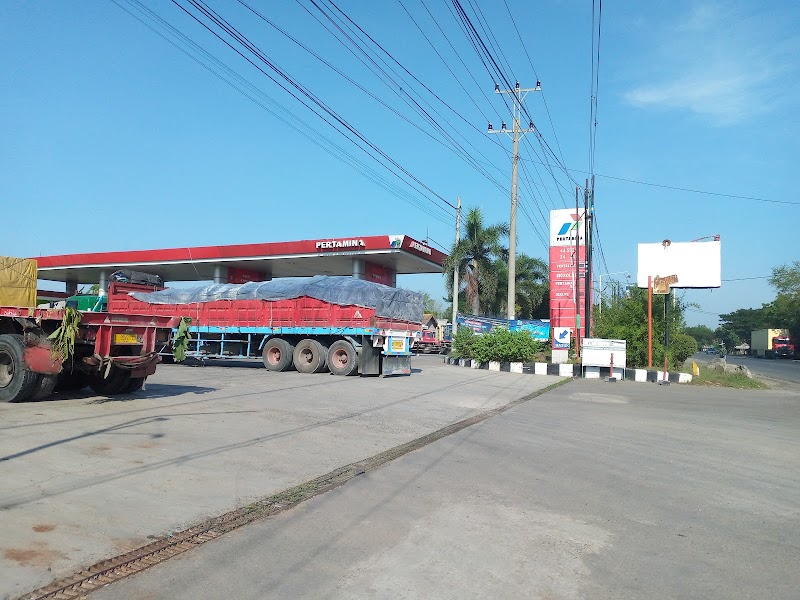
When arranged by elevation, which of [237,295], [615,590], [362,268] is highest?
[362,268]

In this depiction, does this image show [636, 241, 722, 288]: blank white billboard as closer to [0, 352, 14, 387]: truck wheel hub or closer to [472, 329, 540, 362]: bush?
[472, 329, 540, 362]: bush

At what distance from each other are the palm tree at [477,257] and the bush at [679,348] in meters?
13.2

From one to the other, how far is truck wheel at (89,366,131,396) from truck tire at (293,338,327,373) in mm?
8220

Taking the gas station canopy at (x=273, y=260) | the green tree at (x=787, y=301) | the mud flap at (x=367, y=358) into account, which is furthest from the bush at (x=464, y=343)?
the green tree at (x=787, y=301)

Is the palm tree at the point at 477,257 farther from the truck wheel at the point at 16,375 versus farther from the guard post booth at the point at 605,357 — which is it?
the truck wheel at the point at 16,375

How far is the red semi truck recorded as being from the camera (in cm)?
1872

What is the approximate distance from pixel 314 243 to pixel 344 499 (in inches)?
1178

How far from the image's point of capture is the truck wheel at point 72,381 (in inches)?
434

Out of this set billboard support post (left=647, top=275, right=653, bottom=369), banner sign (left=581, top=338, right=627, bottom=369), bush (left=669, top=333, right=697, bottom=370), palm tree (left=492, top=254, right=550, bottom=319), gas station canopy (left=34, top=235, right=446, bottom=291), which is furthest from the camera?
palm tree (left=492, top=254, right=550, bottom=319)

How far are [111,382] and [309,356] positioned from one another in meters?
8.76

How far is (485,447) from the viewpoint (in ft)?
28.1

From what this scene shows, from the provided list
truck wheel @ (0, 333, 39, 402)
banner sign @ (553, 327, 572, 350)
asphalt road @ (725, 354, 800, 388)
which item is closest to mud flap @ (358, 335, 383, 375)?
truck wheel @ (0, 333, 39, 402)

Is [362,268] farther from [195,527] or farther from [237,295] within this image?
[195,527]

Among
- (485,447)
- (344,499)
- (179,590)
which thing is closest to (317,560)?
(179,590)
